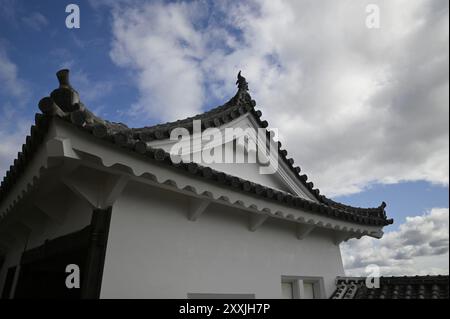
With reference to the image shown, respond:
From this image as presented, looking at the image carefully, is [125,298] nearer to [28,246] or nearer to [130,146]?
[130,146]

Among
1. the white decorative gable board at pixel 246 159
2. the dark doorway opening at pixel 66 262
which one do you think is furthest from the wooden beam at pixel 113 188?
the white decorative gable board at pixel 246 159

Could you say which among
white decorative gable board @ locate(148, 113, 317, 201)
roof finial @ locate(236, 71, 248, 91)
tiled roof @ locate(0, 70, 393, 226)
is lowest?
tiled roof @ locate(0, 70, 393, 226)

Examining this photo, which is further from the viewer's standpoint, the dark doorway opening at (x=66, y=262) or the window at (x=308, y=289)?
the window at (x=308, y=289)

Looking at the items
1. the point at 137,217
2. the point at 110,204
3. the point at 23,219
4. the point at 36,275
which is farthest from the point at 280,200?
the point at 36,275

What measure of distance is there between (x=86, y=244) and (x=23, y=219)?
275 cm

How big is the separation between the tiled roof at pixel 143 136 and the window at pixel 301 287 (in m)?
Answer: 1.28

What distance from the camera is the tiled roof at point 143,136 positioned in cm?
246

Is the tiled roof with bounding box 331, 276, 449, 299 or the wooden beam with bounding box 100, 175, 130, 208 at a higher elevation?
the wooden beam with bounding box 100, 175, 130, 208

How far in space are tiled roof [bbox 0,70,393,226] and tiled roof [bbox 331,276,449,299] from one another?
3.79 ft

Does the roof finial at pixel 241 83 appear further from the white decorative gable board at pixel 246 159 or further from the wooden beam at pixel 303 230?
the wooden beam at pixel 303 230

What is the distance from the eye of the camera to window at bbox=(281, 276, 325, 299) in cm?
516

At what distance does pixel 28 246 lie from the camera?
5707mm

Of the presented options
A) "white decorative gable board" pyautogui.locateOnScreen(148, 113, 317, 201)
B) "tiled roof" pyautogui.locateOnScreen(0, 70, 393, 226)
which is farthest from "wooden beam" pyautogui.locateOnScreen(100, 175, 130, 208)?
"white decorative gable board" pyautogui.locateOnScreen(148, 113, 317, 201)

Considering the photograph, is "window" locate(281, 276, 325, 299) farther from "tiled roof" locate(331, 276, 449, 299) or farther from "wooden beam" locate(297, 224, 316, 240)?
"wooden beam" locate(297, 224, 316, 240)
